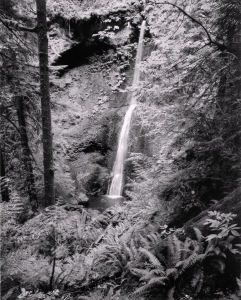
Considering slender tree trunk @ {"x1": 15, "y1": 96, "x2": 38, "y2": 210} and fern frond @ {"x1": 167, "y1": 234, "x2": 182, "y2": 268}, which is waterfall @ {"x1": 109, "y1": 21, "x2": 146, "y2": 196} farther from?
fern frond @ {"x1": 167, "y1": 234, "x2": 182, "y2": 268}

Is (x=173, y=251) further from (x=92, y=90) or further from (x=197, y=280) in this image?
(x=92, y=90)

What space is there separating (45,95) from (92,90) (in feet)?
42.6

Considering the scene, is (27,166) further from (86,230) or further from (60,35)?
(60,35)

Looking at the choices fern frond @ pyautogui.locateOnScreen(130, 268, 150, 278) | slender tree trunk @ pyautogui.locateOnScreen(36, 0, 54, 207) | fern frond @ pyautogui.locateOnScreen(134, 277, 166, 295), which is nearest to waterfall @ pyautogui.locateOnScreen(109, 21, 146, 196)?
slender tree trunk @ pyautogui.locateOnScreen(36, 0, 54, 207)

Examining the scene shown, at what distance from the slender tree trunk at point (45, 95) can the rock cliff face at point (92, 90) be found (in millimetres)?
8021

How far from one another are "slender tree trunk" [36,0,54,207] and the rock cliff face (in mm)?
8021

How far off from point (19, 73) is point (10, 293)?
553cm

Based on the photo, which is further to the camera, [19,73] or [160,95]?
[19,73]

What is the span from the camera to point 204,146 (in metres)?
4.32

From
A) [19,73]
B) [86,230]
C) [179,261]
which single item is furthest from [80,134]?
[179,261]

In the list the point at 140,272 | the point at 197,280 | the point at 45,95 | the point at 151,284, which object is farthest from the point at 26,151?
the point at 197,280

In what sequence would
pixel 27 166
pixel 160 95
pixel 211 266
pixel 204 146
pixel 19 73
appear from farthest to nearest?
pixel 27 166 → pixel 19 73 → pixel 160 95 → pixel 204 146 → pixel 211 266

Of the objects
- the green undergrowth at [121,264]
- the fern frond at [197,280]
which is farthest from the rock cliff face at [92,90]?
the fern frond at [197,280]

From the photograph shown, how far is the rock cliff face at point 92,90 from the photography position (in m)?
15.5
